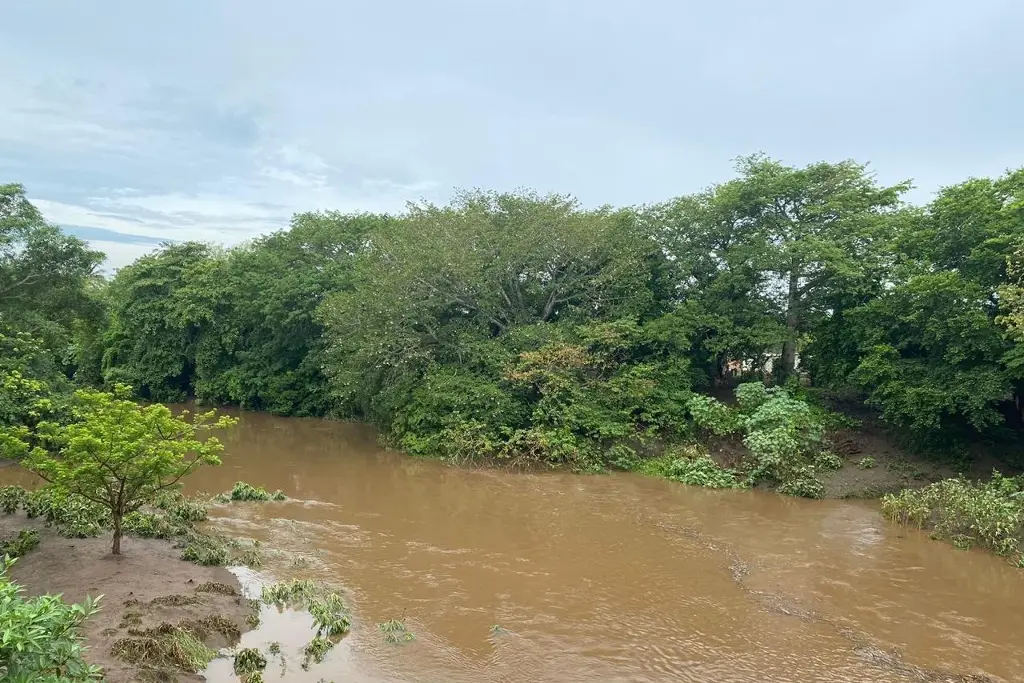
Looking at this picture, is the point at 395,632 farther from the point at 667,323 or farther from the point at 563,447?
the point at 667,323

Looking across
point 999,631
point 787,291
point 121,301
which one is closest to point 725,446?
point 787,291

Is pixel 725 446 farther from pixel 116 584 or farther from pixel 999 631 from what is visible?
→ pixel 116 584

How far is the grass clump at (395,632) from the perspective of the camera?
7.48 metres

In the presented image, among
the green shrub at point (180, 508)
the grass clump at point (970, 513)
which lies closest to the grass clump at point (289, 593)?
the green shrub at point (180, 508)

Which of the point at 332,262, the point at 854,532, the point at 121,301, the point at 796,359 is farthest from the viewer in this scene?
the point at 121,301

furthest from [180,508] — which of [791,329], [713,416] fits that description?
[791,329]

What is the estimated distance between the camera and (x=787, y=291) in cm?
1823

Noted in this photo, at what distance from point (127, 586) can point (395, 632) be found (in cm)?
321

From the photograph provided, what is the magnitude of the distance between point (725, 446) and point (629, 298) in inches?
188

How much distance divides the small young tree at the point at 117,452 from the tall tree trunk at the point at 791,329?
14030 millimetres

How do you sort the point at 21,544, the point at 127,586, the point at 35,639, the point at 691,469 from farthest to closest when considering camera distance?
the point at 691,469
the point at 21,544
the point at 127,586
the point at 35,639

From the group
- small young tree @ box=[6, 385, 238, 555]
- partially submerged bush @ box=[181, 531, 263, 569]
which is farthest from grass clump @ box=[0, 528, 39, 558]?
partially submerged bush @ box=[181, 531, 263, 569]

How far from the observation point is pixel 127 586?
8016mm

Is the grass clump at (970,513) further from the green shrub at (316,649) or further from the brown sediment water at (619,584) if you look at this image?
the green shrub at (316,649)
